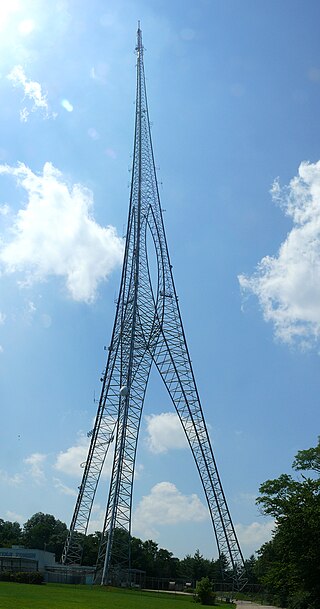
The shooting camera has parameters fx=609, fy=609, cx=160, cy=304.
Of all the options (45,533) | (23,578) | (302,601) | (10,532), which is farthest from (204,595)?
(10,532)

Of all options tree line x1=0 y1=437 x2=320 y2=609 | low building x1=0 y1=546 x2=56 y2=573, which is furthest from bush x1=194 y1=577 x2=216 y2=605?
low building x1=0 y1=546 x2=56 y2=573

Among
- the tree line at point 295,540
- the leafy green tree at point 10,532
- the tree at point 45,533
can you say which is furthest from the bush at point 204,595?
the leafy green tree at point 10,532

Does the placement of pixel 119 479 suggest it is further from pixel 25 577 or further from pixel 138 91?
pixel 138 91

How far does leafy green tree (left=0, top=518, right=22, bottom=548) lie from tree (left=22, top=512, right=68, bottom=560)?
4.51 feet

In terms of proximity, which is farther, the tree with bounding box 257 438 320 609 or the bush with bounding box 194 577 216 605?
the bush with bounding box 194 577 216 605

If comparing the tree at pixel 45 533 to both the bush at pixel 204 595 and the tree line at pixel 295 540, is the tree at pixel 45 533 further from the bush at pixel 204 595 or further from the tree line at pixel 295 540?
the bush at pixel 204 595

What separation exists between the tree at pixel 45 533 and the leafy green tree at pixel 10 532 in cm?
137

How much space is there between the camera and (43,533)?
328 feet

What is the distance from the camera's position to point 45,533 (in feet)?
329

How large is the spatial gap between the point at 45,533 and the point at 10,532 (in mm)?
9296

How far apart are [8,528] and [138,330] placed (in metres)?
74.6

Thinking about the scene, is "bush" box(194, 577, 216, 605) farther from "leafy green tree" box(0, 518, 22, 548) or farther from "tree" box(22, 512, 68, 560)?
"leafy green tree" box(0, 518, 22, 548)

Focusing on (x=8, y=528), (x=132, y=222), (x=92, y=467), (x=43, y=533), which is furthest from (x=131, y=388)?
(x=8, y=528)

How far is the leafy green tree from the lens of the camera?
329 feet
